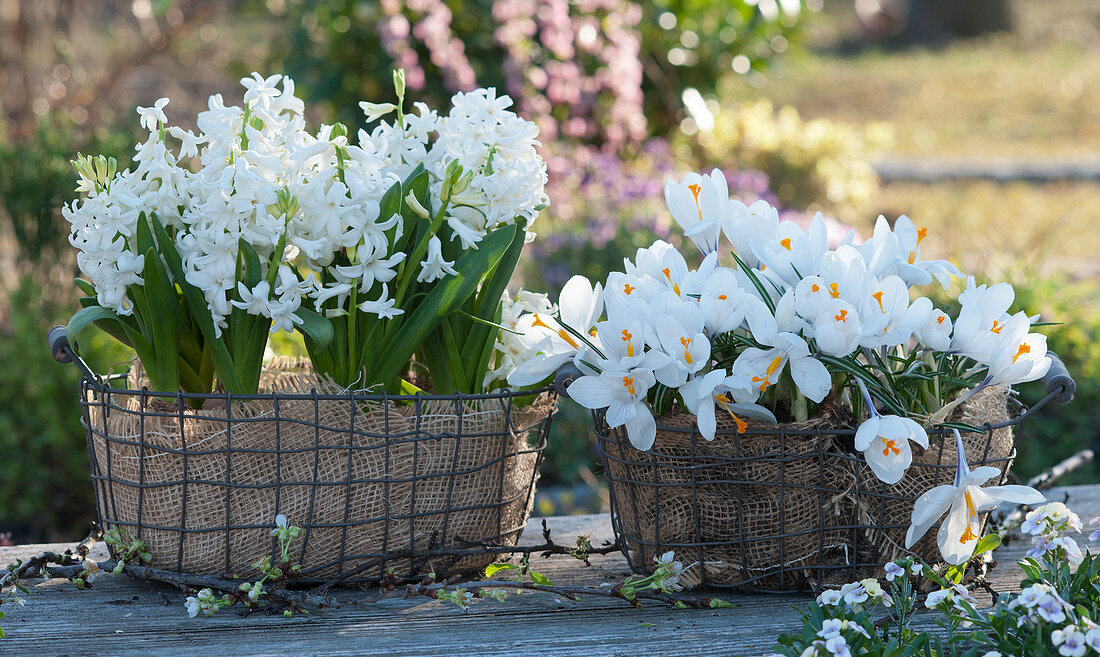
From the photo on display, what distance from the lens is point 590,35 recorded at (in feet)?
15.7

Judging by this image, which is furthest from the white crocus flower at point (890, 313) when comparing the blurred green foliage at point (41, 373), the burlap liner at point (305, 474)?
the blurred green foliage at point (41, 373)

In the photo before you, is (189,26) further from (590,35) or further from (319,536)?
(319,536)

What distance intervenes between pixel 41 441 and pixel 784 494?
2.50 m

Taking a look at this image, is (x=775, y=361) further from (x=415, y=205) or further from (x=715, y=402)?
(x=415, y=205)

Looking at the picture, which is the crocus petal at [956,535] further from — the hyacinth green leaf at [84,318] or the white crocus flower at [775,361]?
the hyacinth green leaf at [84,318]

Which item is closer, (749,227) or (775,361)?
(775,361)

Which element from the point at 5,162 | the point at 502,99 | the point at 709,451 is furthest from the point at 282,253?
the point at 5,162

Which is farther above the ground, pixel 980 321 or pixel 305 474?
pixel 980 321

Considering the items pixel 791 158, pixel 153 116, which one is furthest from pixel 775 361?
pixel 791 158

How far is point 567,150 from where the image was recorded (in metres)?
4.80

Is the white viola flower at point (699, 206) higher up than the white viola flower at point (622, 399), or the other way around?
the white viola flower at point (699, 206)

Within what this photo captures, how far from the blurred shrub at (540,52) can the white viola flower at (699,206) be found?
344 centimetres

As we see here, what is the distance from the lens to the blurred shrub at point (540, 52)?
4617mm

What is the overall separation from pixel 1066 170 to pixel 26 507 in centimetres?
755
